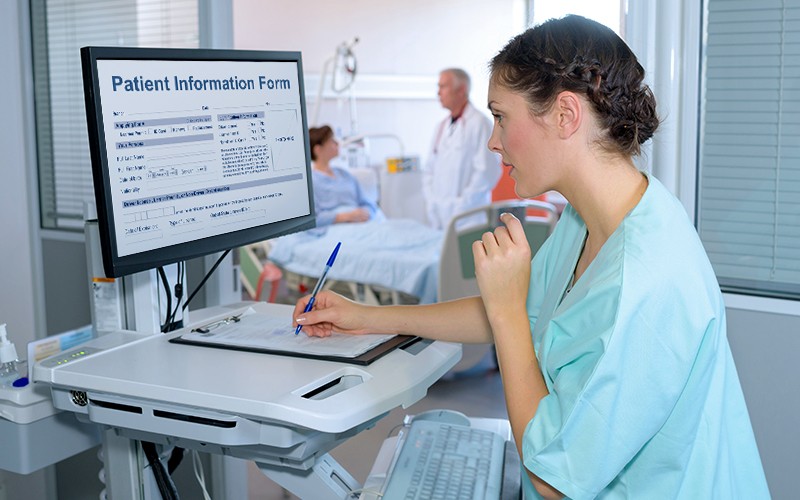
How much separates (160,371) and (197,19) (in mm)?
1156

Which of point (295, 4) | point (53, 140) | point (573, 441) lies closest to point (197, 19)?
point (53, 140)

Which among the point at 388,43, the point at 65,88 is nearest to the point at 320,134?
the point at 388,43

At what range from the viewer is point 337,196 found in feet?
17.6

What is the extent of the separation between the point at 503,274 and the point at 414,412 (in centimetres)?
249

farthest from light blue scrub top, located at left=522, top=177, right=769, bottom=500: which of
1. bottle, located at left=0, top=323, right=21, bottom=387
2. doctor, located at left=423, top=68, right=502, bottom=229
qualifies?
doctor, located at left=423, top=68, right=502, bottom=229

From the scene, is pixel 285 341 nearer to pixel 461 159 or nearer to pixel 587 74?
pixel 587 74

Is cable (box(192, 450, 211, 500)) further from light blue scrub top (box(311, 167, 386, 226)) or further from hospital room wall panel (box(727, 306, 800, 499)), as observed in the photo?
light blue scrub top (box(311, 167, 386, 226))

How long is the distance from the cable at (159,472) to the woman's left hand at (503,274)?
65cm

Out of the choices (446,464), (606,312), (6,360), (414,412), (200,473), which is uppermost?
(606,312)

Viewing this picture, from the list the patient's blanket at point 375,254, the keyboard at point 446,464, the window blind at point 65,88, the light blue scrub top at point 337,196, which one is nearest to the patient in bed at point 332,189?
the light blue scrub top at point 337,196

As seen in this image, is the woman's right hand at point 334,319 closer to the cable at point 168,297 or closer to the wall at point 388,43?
the cable at point 168,297

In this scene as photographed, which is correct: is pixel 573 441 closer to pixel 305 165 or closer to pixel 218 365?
pixel 218 365

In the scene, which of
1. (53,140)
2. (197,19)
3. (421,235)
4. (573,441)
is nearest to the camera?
(573,441)

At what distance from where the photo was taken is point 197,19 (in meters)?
2.07
